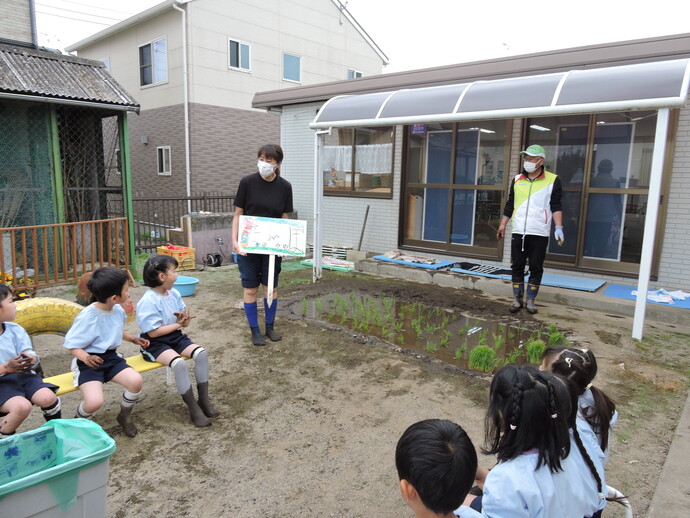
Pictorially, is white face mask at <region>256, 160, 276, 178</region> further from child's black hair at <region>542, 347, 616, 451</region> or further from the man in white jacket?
child's black hair at <region>542, 347, 616, 451</region>

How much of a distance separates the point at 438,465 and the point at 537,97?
5.16 metres

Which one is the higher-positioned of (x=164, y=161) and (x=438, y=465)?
(x=164, y=161)

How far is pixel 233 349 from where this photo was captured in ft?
15.5

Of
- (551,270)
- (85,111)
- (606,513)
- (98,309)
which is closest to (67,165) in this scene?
(85,111)

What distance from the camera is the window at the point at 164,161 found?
14.6 meters

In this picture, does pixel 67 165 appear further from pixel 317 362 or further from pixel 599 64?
pixel 599 64

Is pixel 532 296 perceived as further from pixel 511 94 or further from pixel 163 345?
pixel 163 345

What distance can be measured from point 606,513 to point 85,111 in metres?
8.94

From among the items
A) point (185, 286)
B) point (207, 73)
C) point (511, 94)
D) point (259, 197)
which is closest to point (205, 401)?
point (259, 197)

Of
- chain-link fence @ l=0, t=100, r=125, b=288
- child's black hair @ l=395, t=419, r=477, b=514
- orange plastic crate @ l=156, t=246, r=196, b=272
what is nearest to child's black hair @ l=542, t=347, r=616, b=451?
child's black hair @ l=395, t=419, r=477, b=514

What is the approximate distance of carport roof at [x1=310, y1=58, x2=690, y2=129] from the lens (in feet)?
15.7

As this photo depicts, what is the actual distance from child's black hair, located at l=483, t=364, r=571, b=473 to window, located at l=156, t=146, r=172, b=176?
14.5m

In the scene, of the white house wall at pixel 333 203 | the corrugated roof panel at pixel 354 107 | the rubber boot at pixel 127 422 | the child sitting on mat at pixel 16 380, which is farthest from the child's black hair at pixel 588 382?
the white house wall at pixel 333 203

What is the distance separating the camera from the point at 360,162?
9.95 meters
